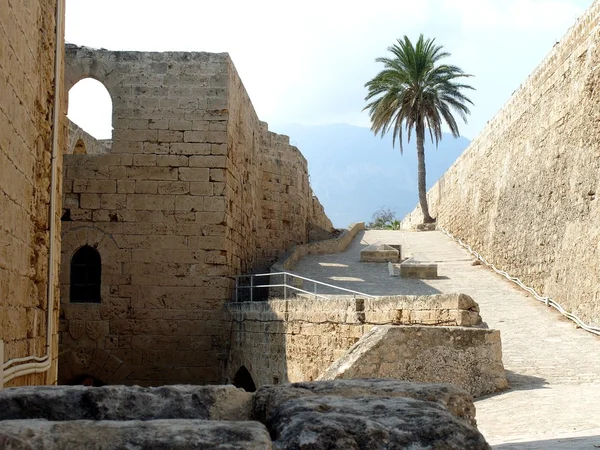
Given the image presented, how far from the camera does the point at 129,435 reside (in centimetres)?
219

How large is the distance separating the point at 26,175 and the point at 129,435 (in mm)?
4443

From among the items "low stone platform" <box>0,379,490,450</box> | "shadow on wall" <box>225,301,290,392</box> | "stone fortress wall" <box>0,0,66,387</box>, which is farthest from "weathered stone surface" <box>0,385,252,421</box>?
"shadow on wall" <box>225,301,290,392</box>

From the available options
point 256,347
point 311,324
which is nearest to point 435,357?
point 311,324

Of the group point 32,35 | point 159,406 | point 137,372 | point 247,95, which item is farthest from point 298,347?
point 159,406

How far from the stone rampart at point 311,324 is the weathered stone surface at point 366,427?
6082mm

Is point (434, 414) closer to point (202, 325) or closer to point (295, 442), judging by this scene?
point (295, 442)

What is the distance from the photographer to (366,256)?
18.9 m

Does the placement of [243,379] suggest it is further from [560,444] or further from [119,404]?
[119,404]

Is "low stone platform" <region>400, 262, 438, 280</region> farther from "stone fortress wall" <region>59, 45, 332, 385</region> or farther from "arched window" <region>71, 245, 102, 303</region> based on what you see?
"arched window" <region>71, 245, 102, 303</region>

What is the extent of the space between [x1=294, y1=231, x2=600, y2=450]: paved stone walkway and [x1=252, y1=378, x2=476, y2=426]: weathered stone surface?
187cm

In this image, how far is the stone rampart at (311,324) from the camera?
874 cm

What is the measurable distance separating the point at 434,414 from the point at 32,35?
204 inches

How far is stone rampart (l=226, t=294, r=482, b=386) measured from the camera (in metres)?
8.74

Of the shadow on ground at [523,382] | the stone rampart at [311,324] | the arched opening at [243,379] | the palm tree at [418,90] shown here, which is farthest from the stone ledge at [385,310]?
the palm tree at [418,90]
